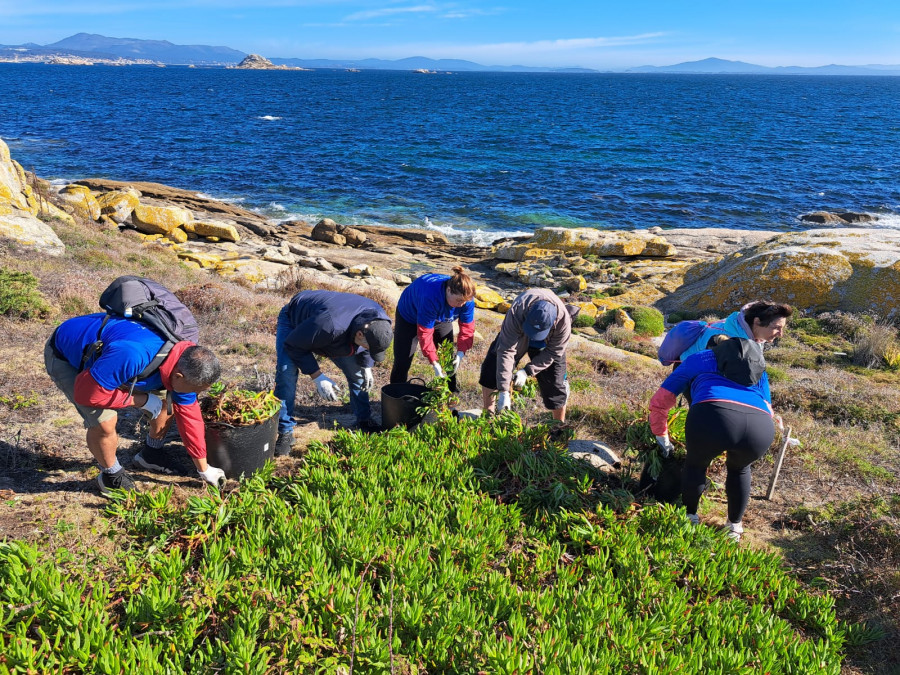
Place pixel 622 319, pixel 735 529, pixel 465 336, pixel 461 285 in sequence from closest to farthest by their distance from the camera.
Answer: pixel 735 529 → pixel 461 285 → pixel 465 336 → pixel 622 319

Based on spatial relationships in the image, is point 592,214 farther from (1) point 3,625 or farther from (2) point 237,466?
(1) point 3,625

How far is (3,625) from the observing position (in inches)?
101

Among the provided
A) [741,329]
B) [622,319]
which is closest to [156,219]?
[622,319]

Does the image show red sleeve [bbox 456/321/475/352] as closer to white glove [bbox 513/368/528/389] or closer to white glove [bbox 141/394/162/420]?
white glove [bbox 513/368/528/389]

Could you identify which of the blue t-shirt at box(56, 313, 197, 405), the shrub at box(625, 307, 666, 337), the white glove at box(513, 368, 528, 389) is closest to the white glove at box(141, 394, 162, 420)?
the blue t-shirt at box(56, 313, 197, 405)

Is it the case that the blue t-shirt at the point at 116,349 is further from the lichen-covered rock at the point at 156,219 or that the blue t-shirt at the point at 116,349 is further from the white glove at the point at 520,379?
the lichen-covered rock at the point at 156,219

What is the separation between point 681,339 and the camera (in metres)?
5.08

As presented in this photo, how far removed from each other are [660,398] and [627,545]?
3.79 ft

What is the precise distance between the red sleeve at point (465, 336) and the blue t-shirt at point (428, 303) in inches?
9.8

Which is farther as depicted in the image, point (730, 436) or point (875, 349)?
point (875, 349)

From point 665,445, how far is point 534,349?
1.56m

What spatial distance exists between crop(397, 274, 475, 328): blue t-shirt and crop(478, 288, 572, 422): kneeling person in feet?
1.94

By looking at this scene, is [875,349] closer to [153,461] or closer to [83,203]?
[153,461]

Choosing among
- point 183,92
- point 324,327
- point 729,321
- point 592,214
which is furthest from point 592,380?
point 183,92
